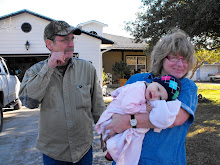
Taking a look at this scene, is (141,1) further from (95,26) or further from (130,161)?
(95,26)

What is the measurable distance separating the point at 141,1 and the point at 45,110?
25.9 feet

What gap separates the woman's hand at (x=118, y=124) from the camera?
1657mm

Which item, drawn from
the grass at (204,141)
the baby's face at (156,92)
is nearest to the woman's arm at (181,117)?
the baby's face at (156,92)

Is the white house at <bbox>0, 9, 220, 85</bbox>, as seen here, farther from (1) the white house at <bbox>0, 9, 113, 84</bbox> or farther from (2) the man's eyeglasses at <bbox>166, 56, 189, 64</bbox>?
(2) the man's eyeglasses at <bbox>166, 56, 189, 64</bbox>

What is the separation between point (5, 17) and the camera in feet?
38.8

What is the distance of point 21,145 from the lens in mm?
5043

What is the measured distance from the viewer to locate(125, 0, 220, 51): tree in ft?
20.7

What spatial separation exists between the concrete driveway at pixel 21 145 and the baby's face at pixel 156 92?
9.05ft

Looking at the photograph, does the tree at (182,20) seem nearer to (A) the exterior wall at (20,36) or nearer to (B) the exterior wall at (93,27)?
(A) the exterior wall at (20,36)

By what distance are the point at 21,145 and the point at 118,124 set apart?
423cm

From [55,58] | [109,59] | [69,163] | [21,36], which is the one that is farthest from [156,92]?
[109,59]

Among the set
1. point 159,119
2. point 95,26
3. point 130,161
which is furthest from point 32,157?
point 95,26

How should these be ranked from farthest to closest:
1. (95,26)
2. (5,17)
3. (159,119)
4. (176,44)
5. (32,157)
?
(95,26), (5,17), (32,157), (176,44), (159,119)

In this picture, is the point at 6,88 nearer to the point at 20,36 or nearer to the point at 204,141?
the point at 20,36
